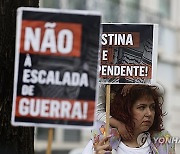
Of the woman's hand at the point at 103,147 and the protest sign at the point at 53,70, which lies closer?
the protest sign at the point at 53,70

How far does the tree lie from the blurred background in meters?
12.7

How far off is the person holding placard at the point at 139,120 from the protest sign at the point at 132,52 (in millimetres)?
84

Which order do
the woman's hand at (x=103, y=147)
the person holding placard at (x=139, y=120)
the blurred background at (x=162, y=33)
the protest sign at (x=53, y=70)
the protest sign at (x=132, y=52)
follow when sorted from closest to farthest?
the protest sign at (x=53, y=70), the woman's hand at (x=103, y=147), the person holding placard at (x=139, y=120), the protest sign at (x=132, y=52), the blurred background at (x=162, y=33)

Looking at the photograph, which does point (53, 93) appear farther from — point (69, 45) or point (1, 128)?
point (1, 128)

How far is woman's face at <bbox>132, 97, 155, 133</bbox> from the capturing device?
4422mm

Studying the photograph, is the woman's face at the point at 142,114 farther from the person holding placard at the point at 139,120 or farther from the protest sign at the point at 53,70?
the protest sign at the point at 53,70

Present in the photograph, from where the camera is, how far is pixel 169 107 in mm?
20234

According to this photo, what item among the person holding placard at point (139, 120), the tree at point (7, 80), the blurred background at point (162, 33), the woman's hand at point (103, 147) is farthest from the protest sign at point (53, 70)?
the blurred background at point (162, 33)

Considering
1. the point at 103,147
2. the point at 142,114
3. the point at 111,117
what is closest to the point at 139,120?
the point at 142,114

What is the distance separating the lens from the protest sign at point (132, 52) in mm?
4504

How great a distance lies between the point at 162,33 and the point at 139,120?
15.9 m

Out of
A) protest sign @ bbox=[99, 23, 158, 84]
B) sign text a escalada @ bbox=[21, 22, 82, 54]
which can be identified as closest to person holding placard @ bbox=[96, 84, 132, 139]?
protest sign @ bbox=[99, 23, 158, 84]

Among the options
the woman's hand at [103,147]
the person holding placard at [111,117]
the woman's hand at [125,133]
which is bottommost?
the woman's hand at [103,147]

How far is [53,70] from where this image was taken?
12.9ft
